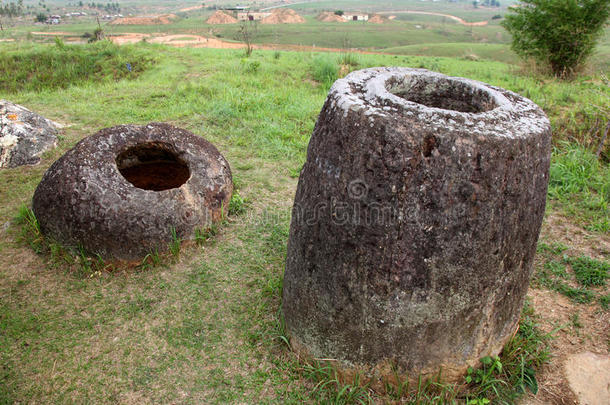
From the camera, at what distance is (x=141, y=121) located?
6.88m

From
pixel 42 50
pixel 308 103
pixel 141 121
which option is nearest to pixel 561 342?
pixel 308 103

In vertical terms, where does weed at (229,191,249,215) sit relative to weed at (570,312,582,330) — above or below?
above

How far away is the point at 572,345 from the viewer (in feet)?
9.89

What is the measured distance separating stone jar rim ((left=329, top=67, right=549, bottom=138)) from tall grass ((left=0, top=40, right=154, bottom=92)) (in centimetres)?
911

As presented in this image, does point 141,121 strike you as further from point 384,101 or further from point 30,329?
point 384,101

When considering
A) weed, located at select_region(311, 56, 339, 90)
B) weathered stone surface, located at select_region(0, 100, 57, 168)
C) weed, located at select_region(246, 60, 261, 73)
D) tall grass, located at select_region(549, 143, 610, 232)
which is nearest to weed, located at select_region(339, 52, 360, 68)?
weed, located at select_region(311, 56, 339, 90)

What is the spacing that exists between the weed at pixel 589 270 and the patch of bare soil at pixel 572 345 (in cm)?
18

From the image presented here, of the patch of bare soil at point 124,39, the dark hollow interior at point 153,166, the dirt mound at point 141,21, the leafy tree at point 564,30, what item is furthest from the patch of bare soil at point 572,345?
the dirt mound at point 141,21

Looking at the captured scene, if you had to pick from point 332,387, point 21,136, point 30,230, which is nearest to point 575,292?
point 332,387

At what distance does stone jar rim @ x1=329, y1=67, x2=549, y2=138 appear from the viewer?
2148mm

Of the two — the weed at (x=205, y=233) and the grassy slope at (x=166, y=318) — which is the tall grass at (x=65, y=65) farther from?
the weed at (x=205, y=233)

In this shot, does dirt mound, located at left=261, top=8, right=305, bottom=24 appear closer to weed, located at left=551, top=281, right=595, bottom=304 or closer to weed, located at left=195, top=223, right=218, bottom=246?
weed, located at left=195, top=223, right=218, bottom=246

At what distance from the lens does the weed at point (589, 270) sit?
3.62m

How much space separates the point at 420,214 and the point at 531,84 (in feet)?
29.1
